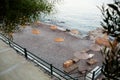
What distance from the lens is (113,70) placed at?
4.62 metres

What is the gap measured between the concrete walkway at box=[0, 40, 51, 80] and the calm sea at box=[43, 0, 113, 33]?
1465cm

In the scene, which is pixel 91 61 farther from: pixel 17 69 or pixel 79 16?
pixel 79 16

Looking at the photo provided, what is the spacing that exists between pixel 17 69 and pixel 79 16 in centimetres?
2465

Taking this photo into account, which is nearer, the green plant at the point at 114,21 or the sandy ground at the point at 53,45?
the green plant at the point at 114,21

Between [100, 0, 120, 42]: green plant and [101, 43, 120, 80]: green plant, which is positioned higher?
[100, 0, 120, 42]: green plant

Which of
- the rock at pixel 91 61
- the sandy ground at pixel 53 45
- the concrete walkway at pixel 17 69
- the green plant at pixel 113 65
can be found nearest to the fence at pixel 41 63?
the concrete walkway at pixel 17 69

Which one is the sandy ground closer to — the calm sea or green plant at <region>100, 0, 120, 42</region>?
the calm sea

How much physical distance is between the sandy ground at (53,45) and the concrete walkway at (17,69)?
4.95 metres

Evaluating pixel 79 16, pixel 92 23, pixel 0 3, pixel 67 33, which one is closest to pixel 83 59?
pixel 67 33

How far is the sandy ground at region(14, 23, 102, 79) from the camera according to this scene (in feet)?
52.0

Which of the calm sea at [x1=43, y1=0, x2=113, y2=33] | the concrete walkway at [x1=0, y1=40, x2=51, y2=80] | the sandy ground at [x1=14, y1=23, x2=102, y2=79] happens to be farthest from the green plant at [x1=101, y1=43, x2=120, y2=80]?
the calm sea at [x1=43, y1=0, x2=113, y2=33]

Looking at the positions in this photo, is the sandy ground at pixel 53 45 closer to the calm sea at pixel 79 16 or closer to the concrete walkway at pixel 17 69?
the calm sea at pixel 79 16

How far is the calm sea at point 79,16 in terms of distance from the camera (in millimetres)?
28125

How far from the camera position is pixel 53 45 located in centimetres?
1845
